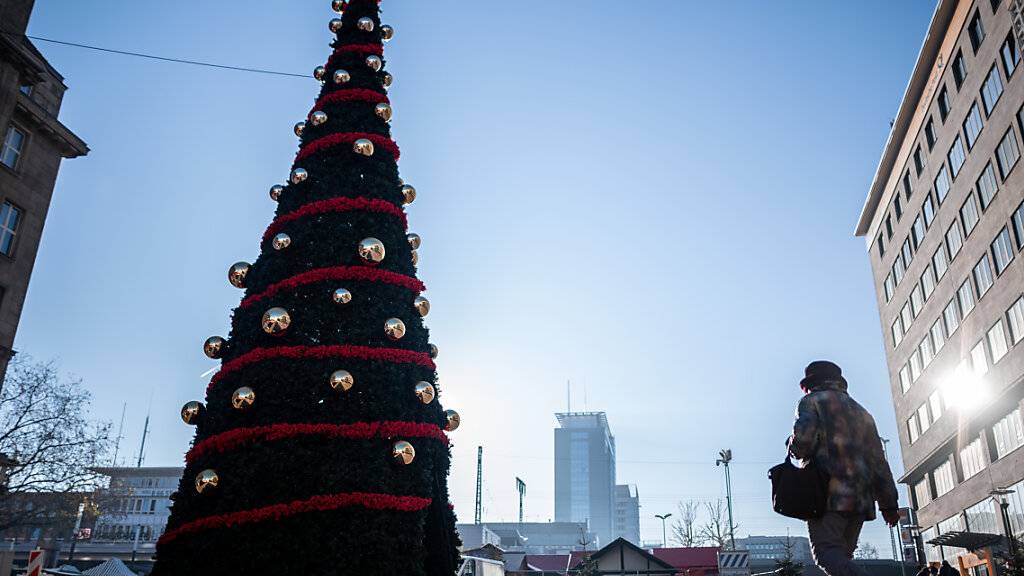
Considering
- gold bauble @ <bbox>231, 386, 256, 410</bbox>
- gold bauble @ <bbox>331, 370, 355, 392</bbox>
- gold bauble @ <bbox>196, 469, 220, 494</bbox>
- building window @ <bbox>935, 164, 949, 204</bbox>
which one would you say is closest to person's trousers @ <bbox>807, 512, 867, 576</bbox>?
gold bauble @ <bbox>331, 370, 355, 392</bbox>

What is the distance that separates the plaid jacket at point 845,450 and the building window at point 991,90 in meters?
32.2

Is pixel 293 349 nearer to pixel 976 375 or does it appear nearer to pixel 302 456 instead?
pixel 302 456

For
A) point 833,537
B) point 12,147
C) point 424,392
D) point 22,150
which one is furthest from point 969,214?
point 12,147

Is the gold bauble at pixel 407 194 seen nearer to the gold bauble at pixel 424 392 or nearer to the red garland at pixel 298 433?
the gold bauble at pixel 424 392

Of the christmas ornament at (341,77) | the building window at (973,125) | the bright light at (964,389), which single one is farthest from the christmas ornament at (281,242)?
the bright light at (964,389)

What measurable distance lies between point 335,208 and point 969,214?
117ft

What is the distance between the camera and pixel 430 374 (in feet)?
30.7

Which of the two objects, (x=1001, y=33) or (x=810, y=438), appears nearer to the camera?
(x=810, y=438)

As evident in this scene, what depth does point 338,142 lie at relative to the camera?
Answer: 10.3m

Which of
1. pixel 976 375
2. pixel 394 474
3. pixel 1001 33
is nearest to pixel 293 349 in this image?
pixel 394 474

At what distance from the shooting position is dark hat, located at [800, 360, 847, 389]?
6.40 m

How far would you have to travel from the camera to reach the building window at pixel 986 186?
3338 cm

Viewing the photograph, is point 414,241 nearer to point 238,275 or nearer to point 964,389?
point 238,275

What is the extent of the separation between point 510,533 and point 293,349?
427 feet
